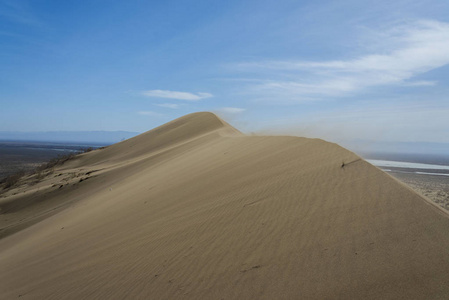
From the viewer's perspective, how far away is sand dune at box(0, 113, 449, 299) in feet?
9.99

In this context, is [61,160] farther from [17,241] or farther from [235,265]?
[235,265]

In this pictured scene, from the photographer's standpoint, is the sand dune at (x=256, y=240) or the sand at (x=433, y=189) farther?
the sand at (x=433, y=189)

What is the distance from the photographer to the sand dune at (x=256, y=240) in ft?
9.99

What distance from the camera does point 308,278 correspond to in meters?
3.09

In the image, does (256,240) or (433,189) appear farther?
(433,189)

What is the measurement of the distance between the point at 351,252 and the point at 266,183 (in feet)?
8.05

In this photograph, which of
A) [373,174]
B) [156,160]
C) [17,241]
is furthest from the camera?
[156,160]

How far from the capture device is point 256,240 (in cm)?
393

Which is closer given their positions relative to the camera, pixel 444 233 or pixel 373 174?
pixel 444 233

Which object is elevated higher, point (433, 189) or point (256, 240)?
point (256, 240)

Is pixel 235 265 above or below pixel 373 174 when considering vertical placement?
below

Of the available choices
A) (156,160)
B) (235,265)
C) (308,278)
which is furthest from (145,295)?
(156,160)

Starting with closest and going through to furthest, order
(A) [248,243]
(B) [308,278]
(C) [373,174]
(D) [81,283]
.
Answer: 1. (B) [308,278]
2. (A) [248,243]
3. (D) [81,283]
4. (C) [373,174]

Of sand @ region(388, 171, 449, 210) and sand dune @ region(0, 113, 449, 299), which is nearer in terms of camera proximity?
sand dune @ region(0, 113, 449, 299)
